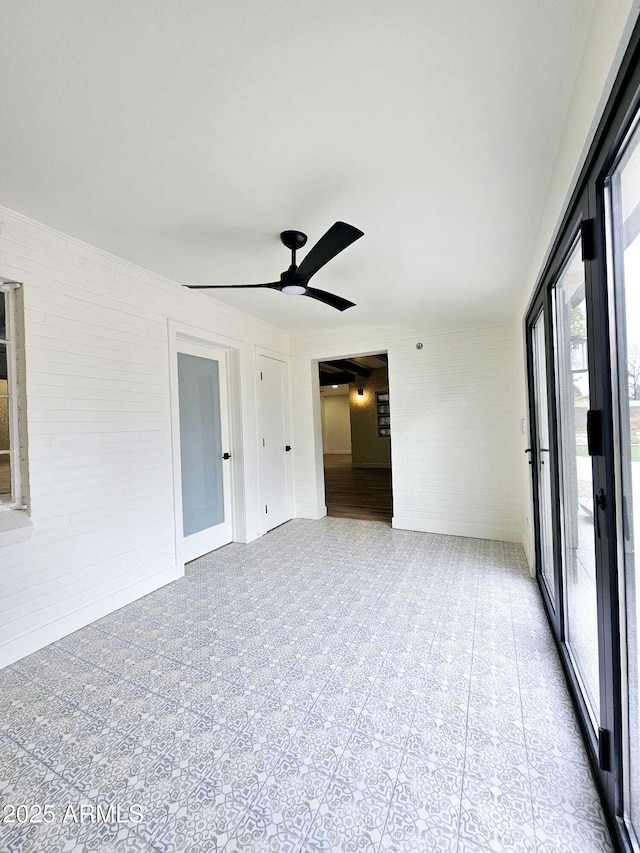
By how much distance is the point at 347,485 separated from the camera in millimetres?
7496

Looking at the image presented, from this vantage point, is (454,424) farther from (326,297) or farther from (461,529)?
(326,297)

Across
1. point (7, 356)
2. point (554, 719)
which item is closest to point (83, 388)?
point (7, 356)

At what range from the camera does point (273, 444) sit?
15.2ft

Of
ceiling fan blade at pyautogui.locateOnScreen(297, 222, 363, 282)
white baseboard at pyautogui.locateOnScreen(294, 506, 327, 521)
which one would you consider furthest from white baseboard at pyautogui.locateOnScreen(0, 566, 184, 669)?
ceiling fan blade at pyautogui.locateOnScreen(297, 222, 363, 282)

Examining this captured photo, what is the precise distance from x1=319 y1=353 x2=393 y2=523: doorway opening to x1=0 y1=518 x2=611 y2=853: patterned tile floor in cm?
299

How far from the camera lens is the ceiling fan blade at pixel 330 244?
1781 mm

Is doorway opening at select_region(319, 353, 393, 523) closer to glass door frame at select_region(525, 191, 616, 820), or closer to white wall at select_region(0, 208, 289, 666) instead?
white wall at select_region(0, 208, 289, 666)

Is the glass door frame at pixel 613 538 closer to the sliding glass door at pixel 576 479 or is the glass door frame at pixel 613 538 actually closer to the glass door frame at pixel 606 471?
the glass door frame at pixel 606 471

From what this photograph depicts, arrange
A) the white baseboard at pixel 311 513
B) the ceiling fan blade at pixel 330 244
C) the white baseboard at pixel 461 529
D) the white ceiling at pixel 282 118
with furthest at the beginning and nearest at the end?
the white baseboard at pixel 311 513 → the white baseboard at pixel 461 529 → the ceiling fan blade at pixel 330 244 → the white ceiling at pixel 282 118

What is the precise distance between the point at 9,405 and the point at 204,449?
5.68 ft

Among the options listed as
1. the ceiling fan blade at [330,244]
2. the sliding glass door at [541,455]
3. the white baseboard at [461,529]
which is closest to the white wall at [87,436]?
the ceiling fan blade at [330,244]

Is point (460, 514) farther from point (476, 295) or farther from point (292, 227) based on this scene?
point (292, 227)

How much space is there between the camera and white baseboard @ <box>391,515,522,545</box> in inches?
156

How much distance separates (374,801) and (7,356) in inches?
110
